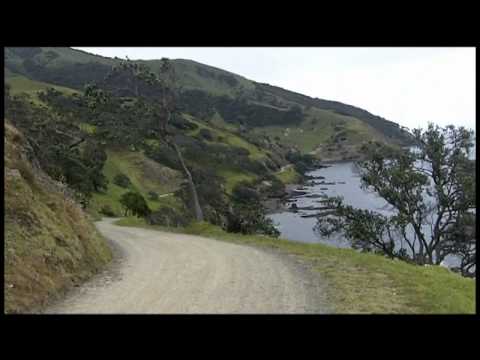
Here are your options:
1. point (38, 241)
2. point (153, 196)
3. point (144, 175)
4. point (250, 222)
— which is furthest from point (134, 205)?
point (38, 241)

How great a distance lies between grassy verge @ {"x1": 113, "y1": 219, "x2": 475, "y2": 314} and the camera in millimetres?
12195

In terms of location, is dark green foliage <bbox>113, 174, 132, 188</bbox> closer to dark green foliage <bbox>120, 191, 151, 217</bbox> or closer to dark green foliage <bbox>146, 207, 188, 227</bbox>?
dark green foliage <bbox>146, 207, 188, 227</bbox>

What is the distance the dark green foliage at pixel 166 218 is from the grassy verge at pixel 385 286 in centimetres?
3301

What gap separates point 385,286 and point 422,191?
2285cm

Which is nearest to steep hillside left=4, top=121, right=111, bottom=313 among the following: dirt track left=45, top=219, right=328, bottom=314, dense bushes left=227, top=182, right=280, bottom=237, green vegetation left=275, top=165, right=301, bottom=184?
dirt track left=45, top=219, right=328, bottom=314

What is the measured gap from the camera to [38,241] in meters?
14.5

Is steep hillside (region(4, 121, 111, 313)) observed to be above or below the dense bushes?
above

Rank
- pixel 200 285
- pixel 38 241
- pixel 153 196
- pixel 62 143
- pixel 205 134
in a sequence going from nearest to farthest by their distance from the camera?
pixel 38 241, pixel 200 285, pixel 62 143, pixel 153 196, pixel 205 134

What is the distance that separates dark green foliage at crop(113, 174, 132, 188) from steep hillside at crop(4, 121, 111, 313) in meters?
54.4

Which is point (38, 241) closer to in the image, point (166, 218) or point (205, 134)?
point (166, 218)
